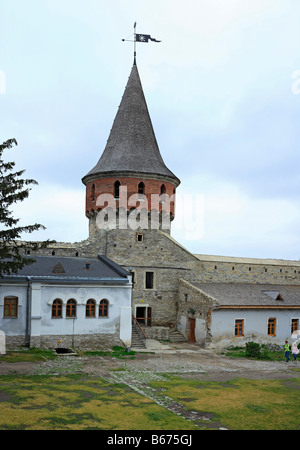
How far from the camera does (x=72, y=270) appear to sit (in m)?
27.5

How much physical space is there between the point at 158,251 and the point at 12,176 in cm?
1604

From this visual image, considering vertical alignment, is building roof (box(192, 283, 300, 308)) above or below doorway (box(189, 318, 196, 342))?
above

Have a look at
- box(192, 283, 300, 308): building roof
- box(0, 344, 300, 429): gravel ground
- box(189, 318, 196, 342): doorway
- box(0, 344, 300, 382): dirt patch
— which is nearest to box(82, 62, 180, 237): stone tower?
box(192, 283, 300, 308): building roof

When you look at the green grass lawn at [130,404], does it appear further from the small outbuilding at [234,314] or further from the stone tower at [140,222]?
the stone tower at [140,222]

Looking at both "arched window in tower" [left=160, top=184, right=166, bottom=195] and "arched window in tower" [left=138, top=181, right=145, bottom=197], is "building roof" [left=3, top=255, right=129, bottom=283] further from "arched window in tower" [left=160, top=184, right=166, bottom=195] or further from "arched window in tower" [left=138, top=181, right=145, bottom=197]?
"arched window in tower" [left=160, top=184, right=166, bottom=195]

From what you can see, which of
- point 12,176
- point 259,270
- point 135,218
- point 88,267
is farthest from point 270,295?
point 12,176

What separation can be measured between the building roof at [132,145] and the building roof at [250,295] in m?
9.31

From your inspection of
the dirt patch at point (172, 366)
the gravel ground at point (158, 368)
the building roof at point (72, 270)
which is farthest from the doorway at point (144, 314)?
the dirt patch at point (172, 366)

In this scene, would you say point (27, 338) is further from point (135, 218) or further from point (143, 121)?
point (143, 121)


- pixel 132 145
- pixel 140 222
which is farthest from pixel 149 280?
pixel 132 145

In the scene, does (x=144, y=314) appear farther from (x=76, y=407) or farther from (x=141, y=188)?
(x=76, y=407)

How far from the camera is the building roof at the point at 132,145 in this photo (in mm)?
34312

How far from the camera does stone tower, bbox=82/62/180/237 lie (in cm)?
3362

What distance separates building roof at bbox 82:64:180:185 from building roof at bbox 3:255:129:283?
763cm
